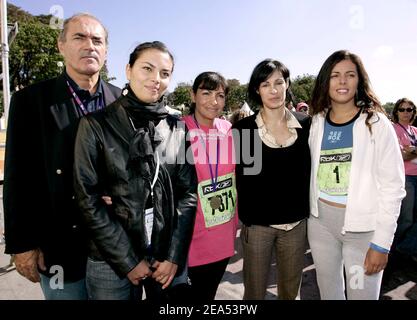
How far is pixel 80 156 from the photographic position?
1657 millimetres

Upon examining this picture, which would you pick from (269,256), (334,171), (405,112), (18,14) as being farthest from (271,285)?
(18,14)

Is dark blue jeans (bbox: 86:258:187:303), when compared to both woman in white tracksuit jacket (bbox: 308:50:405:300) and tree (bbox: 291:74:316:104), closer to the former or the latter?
woman in white tracksuit jacket (bbox: 308:50:405:300)

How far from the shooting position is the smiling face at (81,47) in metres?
1.92

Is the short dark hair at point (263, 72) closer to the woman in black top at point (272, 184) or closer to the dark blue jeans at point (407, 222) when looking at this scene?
the woman in black top at point (272, 184)

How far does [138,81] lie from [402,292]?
3.75 meters

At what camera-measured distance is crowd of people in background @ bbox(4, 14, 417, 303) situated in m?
1.73

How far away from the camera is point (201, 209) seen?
2.39 meters

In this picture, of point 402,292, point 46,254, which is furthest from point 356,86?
point 402,292

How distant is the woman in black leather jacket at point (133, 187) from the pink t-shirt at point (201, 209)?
494mm

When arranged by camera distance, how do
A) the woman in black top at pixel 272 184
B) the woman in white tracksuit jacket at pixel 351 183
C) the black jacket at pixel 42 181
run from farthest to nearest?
1. the woman in black top at pixel 272 184
2. the woman in white tracksuit jacket at pixel 351 183
3. the black jacket at pixel 42 181

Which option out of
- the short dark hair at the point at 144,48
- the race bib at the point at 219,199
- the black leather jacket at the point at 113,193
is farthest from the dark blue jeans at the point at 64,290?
the short dark hair at the point at 144,48

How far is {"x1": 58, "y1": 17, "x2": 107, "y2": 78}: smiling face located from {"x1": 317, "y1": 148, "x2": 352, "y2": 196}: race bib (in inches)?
65.4

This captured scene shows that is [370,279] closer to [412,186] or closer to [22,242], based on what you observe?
[22,242]

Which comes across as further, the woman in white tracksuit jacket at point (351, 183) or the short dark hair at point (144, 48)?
the woman in white tracksuit jacket at point (351, 183)
